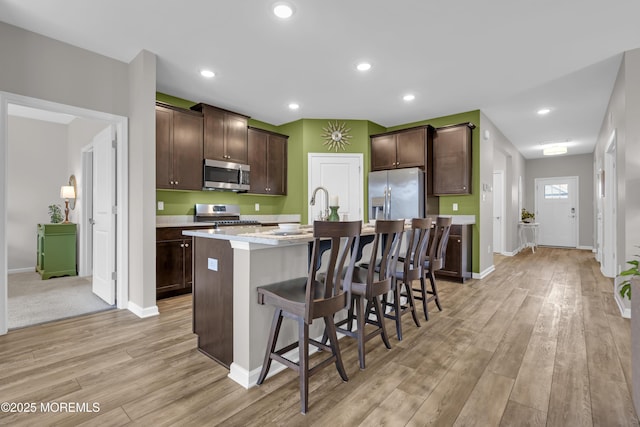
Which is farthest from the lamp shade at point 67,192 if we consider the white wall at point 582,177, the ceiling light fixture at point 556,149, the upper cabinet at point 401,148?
the white wall at point 582,177

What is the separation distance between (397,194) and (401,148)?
82cm

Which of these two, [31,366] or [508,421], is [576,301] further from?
[31,366]

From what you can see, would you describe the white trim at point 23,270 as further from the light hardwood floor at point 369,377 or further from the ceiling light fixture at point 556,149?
the ceiling light fixture at point 556,149

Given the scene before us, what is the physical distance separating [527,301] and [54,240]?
6.54 m

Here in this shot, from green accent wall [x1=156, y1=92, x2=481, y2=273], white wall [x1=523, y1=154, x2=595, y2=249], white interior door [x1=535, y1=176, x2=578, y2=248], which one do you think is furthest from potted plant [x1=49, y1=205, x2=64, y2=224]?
white wall [x1=523, y1=154, x2=595, y2=249]

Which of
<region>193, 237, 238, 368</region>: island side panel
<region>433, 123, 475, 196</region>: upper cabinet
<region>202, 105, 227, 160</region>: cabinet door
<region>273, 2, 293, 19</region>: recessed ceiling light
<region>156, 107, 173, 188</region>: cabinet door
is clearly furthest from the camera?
<region>433, 123, 475, 196</region>: upper cabinet

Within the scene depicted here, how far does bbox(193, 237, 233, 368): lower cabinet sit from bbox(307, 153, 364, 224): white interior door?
3.20m

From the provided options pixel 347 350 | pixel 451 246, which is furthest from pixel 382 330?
pixel 451 246

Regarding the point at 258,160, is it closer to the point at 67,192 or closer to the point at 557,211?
the point at 67,192

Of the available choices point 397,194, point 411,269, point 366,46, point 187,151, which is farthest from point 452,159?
point 187,151

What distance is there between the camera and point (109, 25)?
8.63 feet

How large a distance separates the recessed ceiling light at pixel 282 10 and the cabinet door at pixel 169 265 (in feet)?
8.84

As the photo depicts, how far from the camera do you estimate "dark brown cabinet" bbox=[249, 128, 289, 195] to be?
5062 mm

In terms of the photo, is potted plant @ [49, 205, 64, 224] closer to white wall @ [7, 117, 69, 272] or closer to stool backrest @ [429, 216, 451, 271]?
white wall @ [7, 117, 69, 272]
